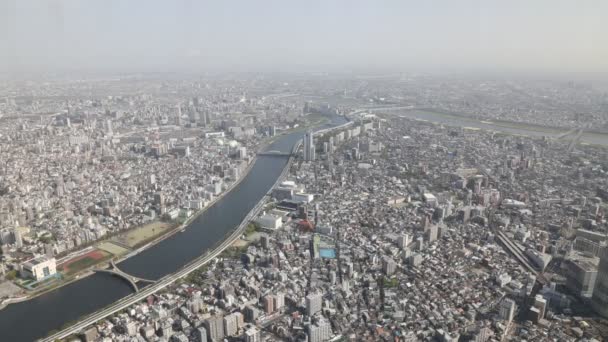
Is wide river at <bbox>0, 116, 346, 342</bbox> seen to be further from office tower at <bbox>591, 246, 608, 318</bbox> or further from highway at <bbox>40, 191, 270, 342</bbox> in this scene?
office tower at <bbox>591, 246, 608, 318</bbox>

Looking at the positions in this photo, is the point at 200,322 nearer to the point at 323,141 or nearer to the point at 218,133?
the point at 323,141

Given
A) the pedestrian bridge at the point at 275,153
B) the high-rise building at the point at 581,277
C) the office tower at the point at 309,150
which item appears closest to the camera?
the high-rise building at the point at 581,277

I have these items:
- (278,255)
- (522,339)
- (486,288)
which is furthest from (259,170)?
(522,339)

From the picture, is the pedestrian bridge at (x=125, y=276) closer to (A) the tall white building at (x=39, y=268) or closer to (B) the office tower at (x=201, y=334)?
(A) the tall white building at (x=39, y=268)

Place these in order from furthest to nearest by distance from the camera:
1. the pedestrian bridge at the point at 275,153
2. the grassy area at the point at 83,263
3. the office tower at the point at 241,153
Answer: the pedestrian bridge at the point at 275,153, the office tower at the point at 241,153, the grassy area at the point at 83,263

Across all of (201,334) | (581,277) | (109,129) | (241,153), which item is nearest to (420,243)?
(581,277)

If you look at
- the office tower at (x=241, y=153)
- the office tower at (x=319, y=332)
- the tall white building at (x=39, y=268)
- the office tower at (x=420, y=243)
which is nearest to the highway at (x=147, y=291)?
the tall white building at (x=39, y=268)

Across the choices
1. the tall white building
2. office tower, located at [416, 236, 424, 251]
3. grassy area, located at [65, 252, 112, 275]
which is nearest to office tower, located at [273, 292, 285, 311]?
office tower, located at [416, 236, 424, 251]
